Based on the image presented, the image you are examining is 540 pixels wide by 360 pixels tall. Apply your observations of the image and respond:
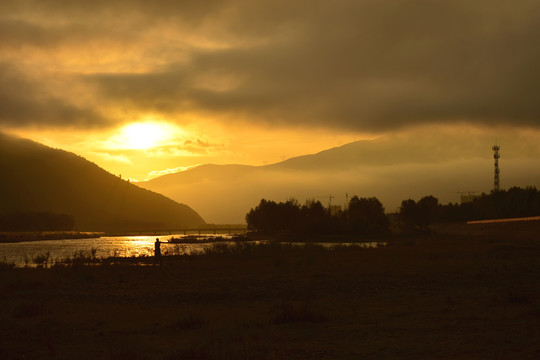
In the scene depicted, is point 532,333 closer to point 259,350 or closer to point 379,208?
point 259,350

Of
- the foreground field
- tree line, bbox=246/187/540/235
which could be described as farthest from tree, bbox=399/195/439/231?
the foreground field

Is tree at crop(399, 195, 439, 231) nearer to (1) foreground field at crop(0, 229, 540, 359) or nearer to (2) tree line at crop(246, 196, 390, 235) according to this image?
(2) tree line at crop(246, 196, 390, 235)

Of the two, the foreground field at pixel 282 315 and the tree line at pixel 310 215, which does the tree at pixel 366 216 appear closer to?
the tree line at pixel 310 215

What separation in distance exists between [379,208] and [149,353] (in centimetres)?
17642

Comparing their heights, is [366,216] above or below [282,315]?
above

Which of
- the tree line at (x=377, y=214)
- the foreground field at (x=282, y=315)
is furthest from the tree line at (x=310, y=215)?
the foreground field at (x=282, y=315)

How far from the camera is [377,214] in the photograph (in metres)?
180

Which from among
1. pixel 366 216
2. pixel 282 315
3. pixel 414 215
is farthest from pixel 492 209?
pixel 282 315

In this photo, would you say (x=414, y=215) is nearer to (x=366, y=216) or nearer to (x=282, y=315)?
→ (x=366, y=216)

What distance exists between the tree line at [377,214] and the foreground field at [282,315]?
12476 centimetres

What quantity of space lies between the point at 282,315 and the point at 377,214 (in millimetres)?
163224

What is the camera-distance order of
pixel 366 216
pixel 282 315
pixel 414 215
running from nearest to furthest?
pixel 282 315
pixel 414 215
pixel 366 216

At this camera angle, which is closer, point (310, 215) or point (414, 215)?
point (414, 215)

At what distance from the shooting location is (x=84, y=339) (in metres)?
18.4
